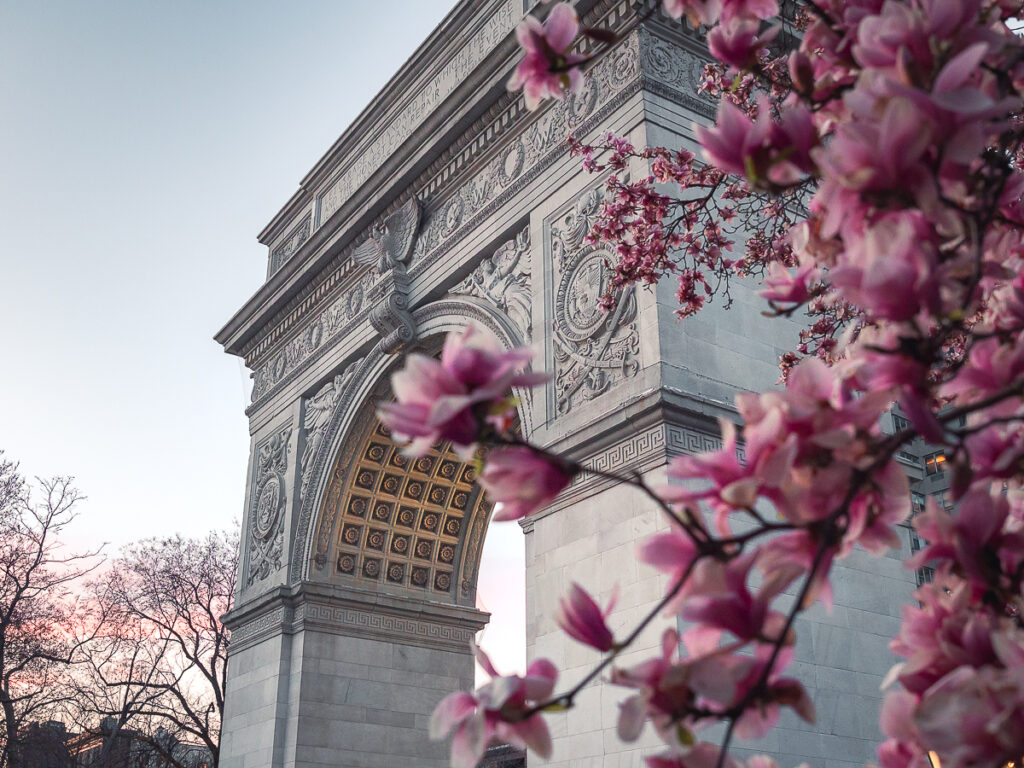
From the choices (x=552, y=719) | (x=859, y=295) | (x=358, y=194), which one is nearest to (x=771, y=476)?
(x=859, y=295)

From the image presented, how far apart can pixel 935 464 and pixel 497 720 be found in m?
12.0

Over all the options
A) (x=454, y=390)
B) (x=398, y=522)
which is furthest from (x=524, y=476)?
(x=398, y=522)

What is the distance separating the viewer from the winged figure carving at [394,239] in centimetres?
1443

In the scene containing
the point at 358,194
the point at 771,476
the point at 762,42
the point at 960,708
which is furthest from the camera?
the point at 358,194

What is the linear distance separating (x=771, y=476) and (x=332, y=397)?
14.9 meters

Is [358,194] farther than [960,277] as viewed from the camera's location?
A: Yes

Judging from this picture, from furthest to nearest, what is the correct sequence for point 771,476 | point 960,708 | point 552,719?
point 552,719 < point 771,476 < point 960,708

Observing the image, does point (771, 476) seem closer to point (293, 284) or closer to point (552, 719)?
point (552, 719)

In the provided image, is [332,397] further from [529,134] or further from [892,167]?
[892,167]

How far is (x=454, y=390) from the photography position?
4.34 feet

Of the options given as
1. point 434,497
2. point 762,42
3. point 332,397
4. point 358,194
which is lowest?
point 762,42

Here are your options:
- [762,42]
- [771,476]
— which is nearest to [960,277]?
[771,476]

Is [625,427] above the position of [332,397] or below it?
below

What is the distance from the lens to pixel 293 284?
56.2 ft
